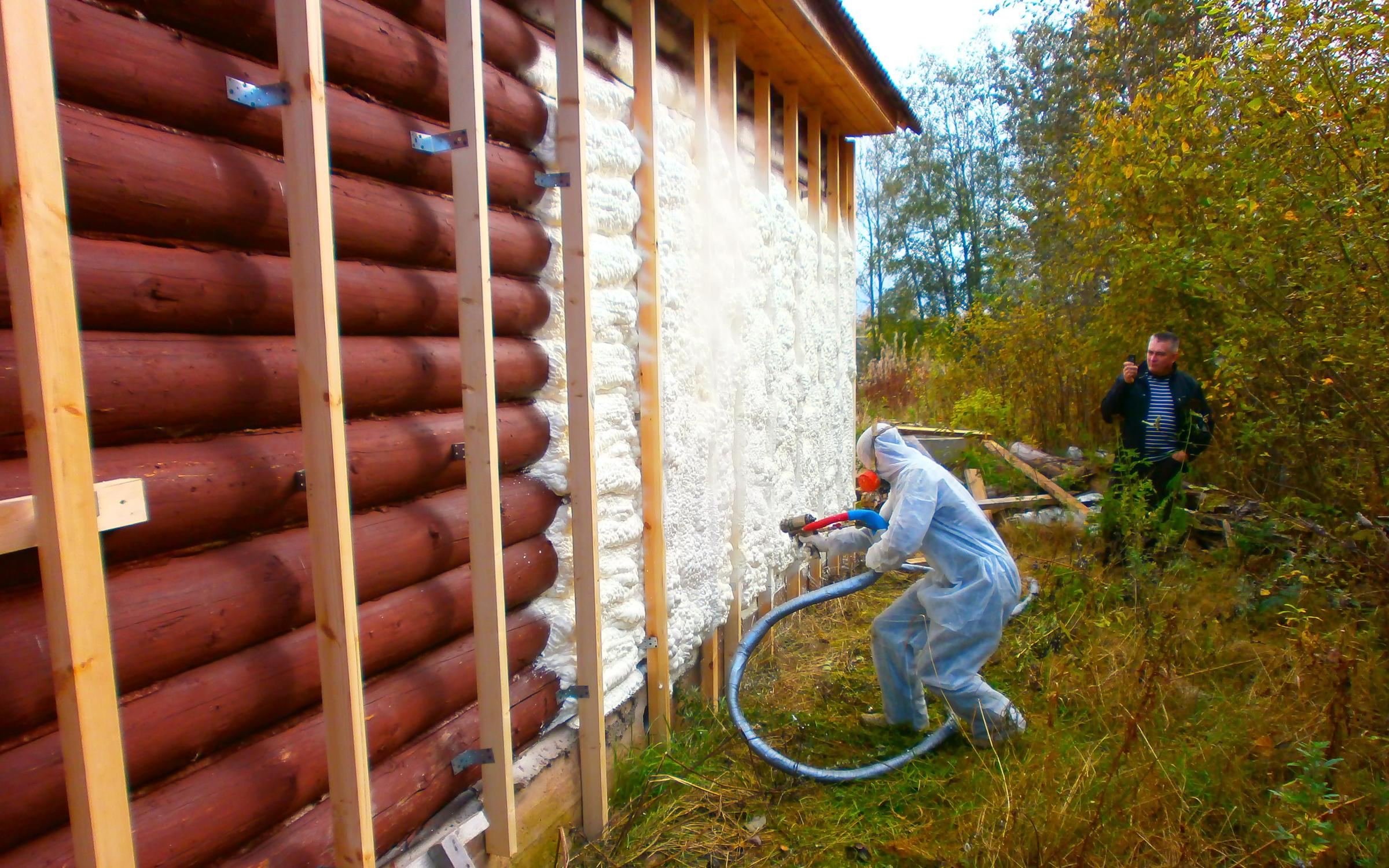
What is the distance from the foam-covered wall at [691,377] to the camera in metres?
3.19

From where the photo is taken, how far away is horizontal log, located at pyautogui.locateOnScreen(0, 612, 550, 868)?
1642 millimetres

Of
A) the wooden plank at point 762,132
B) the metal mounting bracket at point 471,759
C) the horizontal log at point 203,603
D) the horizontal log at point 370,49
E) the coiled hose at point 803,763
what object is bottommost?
the coiled hose at point 803,763

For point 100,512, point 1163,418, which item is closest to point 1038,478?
point 1163,418

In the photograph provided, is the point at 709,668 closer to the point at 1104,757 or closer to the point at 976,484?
the point at 1104,757

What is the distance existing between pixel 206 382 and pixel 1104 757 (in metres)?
3.31

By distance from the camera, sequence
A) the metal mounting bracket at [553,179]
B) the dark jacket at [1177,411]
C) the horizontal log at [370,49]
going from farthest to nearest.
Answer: the dark jacket at [1177,411] → the metal mounting bracket at [553,179] → the horizontal log at [370,49]

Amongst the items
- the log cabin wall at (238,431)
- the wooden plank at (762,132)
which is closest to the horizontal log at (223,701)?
the log cabin wall at (238,431)

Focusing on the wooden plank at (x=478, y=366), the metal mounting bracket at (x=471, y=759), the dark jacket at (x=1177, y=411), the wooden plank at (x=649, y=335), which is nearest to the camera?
the wooden plank at (x=478, y=366)

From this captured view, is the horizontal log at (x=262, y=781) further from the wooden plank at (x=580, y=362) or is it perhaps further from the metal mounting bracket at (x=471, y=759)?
the wooden plank at (x=580, y=362)

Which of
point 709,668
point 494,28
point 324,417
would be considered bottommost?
point 709,668

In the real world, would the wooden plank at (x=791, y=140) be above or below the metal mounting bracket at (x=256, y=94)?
above

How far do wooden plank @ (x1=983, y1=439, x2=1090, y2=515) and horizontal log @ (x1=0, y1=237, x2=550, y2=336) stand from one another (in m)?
5.69

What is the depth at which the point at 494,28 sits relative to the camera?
2.74 m

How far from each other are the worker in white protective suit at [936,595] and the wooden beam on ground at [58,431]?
3056 millimetres
